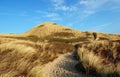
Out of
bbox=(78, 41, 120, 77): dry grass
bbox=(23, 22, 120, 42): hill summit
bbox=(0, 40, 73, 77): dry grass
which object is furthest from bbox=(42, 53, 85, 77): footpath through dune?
bbox=(23, 22, 120, 42): hill summit

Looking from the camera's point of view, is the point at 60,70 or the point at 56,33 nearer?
the point at 60,70

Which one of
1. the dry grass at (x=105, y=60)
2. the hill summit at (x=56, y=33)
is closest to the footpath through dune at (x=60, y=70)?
the dry grass at (x=105, y=60)

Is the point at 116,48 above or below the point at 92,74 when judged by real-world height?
above

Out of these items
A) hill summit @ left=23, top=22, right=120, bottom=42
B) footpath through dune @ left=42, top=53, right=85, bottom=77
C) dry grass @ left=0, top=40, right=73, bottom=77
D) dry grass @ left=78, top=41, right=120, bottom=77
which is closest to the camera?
dry grass @ left=78, top=41, right=120, bottom=77

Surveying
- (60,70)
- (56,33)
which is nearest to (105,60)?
(60,70)

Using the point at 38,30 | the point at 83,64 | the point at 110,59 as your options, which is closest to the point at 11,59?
the point at 83,64

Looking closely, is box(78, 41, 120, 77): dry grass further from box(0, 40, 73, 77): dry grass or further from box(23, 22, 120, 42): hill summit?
box(23, 22, 120, 42): hill summit

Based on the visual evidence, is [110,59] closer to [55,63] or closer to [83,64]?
[83,64]

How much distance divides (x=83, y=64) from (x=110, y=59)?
79.0 inches

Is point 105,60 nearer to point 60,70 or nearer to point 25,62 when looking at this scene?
point 60,70

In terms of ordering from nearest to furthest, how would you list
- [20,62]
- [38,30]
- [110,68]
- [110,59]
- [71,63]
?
[110,68]
[110,59]
[71,63]
[20,62]
[38,30]

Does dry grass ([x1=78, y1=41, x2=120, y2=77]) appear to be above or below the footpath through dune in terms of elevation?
above

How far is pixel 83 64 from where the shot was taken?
61.2 feet

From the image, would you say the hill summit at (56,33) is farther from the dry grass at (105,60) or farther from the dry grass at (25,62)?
the dry grass at (105,60)
